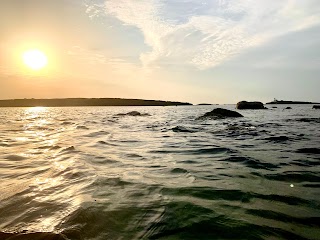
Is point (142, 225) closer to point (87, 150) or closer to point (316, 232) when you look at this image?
point (316, 232)

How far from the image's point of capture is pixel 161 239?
3.40m

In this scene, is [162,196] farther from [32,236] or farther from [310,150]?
[310,150]

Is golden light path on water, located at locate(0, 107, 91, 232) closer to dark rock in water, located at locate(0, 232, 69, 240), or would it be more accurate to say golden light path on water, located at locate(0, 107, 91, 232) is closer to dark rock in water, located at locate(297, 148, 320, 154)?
dark rock in water, located at locate(0, 232, 69, 240)

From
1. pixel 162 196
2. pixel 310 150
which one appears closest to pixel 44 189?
pixel 162 196

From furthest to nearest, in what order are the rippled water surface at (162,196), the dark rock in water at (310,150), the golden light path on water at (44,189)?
the dark rock in water at (310,150)
the golden light path on water at (44,189)
the rippled water surface at (162,196)

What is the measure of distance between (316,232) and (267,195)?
150cm

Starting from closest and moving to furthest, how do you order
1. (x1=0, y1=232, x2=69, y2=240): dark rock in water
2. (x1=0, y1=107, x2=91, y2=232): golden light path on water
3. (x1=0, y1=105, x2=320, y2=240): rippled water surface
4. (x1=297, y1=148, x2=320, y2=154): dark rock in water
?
(x1=0, y1=232, x2=69, y2=240): dark rock in water < (x1=0, y1=105, x2=320, y2=240): rippled water surface < (x1=0, y1=107, x2=91, y2=232): golden light path on water < (x1=297, y1=148, x2=320, y2=154): dark rock in water

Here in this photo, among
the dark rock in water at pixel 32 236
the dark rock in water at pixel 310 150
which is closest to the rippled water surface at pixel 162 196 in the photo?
the dark rock in water at pixel 32 236

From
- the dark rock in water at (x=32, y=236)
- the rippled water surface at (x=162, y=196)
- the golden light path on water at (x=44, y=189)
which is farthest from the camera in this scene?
the golden light path on water at (x=44, y=189)

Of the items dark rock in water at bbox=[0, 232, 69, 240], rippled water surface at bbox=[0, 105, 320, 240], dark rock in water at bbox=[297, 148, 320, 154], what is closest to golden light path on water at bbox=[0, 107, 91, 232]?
rippled water surface at bbox=[0, 105, 320, 240]

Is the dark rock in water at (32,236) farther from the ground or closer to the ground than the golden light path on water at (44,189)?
farther from the ground

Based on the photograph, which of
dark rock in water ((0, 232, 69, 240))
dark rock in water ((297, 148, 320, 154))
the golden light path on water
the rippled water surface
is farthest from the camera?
dark rock in water ((297, 148, 320, 154))

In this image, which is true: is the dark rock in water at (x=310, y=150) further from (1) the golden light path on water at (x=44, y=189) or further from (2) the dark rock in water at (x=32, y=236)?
(2) the dark rock in water at (x=32, y=236)

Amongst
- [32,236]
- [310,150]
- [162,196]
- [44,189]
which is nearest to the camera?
[32,236]
